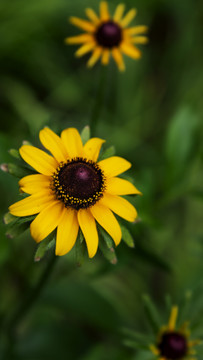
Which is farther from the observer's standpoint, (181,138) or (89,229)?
(181,138)

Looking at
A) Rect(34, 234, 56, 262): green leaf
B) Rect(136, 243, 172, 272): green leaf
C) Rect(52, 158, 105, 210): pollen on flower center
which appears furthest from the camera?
Rect(136, 243, 172, 272): green leaf

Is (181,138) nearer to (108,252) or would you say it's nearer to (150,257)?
(150,257)

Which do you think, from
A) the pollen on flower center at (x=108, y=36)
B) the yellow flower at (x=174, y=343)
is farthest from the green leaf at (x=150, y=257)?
the pollen on flower center at (x=108, y=36)

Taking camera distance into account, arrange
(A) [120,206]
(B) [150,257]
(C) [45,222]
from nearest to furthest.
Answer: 1. (C) [45,222]
2. (A) [120,206]
3. (B) [150,257]

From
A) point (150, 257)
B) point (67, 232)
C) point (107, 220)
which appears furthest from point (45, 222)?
point (150, 257)

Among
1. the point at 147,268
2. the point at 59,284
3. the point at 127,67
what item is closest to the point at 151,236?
the point at 147,268

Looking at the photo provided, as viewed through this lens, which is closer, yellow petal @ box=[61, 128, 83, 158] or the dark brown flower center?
yellow petal @ box=[61, 128, 83, 158]

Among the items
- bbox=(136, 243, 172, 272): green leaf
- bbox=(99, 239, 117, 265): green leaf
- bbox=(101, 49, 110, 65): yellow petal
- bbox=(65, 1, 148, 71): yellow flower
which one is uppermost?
bbox=(65, 1, 148, 71): yellow flower

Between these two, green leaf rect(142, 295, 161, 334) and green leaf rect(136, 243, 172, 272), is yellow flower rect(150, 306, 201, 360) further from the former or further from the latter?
green leaf rect(136, 243, 172, 272)

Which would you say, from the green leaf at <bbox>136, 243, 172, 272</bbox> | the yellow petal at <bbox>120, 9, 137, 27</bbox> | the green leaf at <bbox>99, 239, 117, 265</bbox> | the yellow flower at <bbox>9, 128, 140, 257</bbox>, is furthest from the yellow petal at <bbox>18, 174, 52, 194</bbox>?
the yellow petal at <bbox>120, 9, 137, 27</bbox>

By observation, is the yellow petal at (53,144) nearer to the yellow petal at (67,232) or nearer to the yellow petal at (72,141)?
the yellow petal at (72,141)
